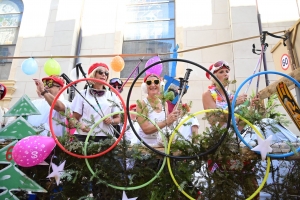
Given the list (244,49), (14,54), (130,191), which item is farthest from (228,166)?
(14,54)

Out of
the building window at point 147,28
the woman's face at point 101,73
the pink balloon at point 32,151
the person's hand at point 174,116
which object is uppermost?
the building window at point 147,28

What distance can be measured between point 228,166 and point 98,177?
832mm

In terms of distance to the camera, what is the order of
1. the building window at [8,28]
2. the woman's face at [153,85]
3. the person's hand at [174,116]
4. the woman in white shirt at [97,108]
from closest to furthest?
1. the person's hand at [174,116]
2. the woman in white shirt at [97,108]
3. the woman's face at [153,85]
4. the building window at [8,28]

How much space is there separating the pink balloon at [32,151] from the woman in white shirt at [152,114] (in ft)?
2.22

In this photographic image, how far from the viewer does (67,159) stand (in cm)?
165

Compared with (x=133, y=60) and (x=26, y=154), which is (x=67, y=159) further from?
(x=133, y=60)

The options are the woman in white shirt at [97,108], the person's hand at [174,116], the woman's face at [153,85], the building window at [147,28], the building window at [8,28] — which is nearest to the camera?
the person's hand at [174,116]

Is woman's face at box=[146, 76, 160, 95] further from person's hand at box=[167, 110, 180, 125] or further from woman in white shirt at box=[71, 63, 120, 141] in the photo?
person's hand at box=[167, 110, 180, 125]

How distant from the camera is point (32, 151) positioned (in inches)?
61.7

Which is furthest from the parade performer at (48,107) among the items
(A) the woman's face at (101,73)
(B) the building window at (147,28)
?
(B) the building window at (147,28)

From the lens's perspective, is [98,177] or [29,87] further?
[29,87]

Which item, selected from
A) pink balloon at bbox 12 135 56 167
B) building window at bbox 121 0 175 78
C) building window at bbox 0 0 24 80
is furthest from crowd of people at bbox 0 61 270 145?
building window at bbox 0 0 24 80

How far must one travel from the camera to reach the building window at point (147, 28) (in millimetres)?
5914

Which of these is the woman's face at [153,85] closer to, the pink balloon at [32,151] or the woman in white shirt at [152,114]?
the woman in white shirt at [152,114]
